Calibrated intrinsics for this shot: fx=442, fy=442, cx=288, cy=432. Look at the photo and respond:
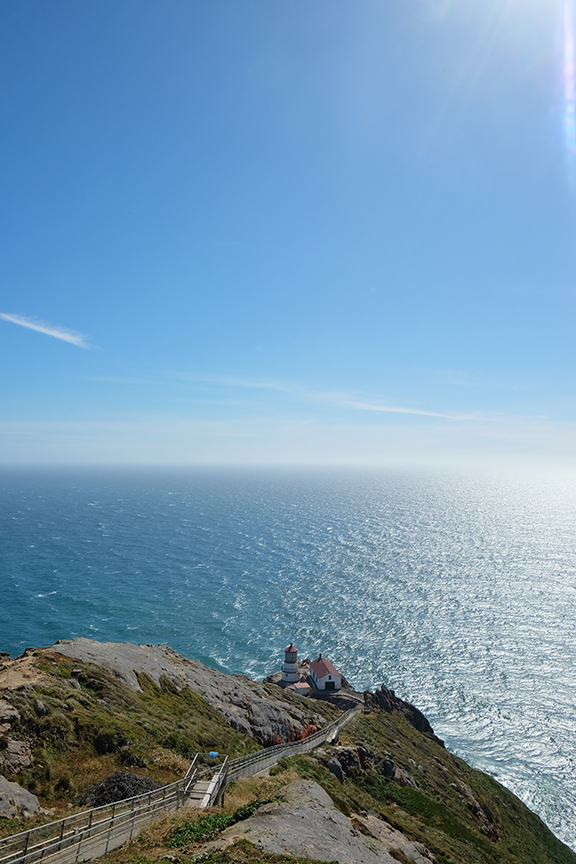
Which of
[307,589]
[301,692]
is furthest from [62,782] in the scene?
[307,589]

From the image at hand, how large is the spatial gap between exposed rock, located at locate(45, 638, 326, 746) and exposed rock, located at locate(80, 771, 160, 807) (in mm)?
14893

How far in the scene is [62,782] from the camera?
1898 cm

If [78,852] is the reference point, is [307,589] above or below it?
below

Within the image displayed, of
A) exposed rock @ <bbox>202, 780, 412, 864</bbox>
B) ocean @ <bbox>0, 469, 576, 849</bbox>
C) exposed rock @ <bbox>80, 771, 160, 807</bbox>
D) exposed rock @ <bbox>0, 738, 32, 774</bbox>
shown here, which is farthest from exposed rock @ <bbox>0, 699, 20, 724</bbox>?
ocean @ <bbox>0, 469, 576, 849</bbox>

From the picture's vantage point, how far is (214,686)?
40688 mm

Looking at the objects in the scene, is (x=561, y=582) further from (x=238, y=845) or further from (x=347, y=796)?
(x=238, y=845)

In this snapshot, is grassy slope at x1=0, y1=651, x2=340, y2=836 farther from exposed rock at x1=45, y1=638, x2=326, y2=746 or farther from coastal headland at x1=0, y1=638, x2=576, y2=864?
exposed rock at x1=45, y1=638, x2=326, y2=746

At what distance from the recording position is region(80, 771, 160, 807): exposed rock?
57.4ft

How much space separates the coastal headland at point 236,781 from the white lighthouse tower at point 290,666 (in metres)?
11.1

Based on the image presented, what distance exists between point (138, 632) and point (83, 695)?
188ft

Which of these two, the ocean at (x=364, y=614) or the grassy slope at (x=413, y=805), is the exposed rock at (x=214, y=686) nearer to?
the grassy slope at (x=413, y=805)

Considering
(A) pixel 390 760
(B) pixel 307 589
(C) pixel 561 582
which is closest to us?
(A) pixel 390 760

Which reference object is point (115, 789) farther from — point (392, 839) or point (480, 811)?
point (480, 811)

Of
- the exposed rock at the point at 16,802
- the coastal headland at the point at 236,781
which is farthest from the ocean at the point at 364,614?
the exposed rock at the point at 16,802
